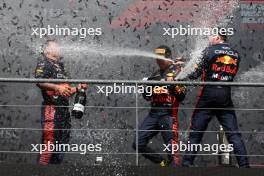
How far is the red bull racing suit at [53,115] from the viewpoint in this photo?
18.2 ft

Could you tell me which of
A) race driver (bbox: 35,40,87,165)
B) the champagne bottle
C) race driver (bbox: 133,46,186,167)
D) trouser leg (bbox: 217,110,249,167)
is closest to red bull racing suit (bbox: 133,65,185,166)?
race driver (bbox: 133,46,186,167)

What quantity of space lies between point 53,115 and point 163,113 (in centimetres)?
98

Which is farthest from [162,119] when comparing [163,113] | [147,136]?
[147,136]

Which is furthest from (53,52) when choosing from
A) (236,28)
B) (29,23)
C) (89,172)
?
(236,28)

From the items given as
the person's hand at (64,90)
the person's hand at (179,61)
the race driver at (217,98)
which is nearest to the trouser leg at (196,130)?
the race driver at (217,98)

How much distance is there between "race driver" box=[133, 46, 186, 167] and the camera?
18.2ft

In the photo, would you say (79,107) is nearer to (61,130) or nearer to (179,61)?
(61,130)

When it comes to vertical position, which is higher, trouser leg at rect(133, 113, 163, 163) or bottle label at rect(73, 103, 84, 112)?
bottle label at rect(73, 103, 84, 112)

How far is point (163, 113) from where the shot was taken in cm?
565

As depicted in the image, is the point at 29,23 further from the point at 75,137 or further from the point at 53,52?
the point at 75,137

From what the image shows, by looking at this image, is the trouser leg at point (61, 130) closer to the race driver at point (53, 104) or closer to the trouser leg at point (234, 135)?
the race driver at point (53, 104)

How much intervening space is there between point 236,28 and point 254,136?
38.2 inches

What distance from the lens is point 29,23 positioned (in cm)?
559

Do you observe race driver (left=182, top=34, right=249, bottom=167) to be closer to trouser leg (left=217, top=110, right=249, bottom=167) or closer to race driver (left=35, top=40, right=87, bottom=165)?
trouser leg (left=217, top=110, right=249, bottom=167)
